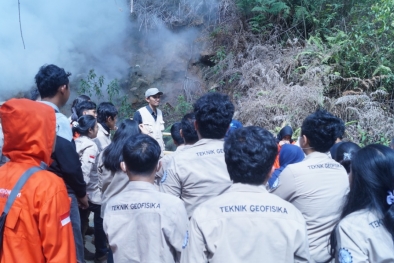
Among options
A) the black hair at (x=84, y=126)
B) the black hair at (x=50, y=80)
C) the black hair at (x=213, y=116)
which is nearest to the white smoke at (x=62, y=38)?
the black hair at (x=84, y=126)

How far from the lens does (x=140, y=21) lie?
11.2m

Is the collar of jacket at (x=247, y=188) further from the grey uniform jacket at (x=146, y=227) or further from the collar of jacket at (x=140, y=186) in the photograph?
the collar of jacket at (x=140, y=186)

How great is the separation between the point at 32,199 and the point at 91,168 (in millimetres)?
2212

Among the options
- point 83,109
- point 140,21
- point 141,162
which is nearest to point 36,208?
point 141,162

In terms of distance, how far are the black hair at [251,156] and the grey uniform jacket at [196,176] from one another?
0.82 meters

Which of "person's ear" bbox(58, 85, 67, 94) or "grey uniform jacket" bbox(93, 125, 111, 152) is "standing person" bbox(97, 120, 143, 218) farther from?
"grey uniform jacket" bbox(93, 125, 111, 152)

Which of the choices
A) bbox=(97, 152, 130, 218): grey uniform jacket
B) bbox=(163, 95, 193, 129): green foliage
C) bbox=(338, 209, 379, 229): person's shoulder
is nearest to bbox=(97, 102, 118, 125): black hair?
bbox=(97, 152, 130, 218): grey uniform jacket

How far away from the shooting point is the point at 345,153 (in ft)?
10.7

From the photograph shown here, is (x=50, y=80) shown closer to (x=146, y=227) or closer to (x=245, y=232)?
(x=146, y=227)

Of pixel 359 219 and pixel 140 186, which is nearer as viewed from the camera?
pixel 359 219

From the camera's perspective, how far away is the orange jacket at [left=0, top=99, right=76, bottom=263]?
2023mm

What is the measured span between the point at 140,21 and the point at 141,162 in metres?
9.32

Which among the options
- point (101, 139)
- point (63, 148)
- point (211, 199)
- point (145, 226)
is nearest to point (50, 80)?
point (63, 148)

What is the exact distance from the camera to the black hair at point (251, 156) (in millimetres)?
1902
